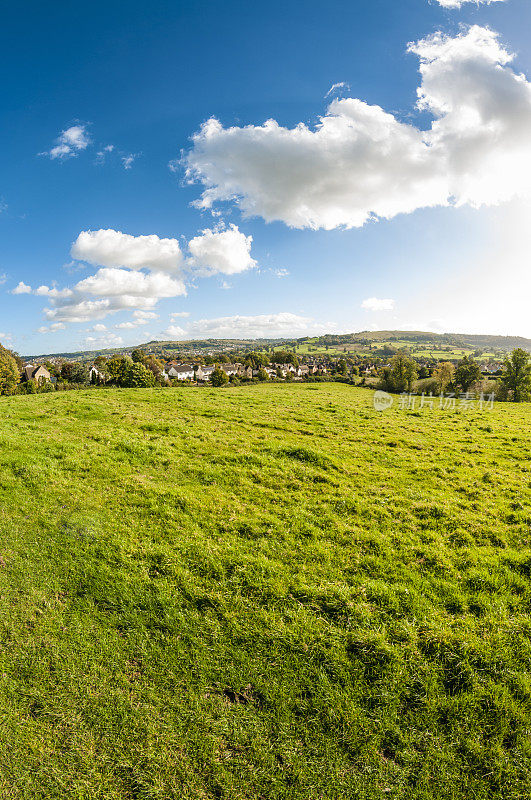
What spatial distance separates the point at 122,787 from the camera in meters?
4.10

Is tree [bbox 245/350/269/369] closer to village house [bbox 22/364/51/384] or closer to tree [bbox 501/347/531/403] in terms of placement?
village house [bbox 22/364/51/384]

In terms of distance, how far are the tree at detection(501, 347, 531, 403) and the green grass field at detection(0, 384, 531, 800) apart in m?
50.5

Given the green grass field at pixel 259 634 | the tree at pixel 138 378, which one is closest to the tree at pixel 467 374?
the tree at pixel 138 378

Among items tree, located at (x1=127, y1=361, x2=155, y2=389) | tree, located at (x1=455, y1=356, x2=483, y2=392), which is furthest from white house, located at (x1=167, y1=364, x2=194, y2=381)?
tree, located at (x1=455, y1=356, x2=483, y2=392)

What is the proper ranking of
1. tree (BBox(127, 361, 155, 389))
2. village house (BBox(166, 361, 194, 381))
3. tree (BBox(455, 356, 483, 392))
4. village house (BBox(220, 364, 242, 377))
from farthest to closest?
village house (BBox(220, 364, 242, 377)), village house (BBox(166, 361, 194, 381)), tree (BBox(455, 356, 483, 392)), tree (BBox(127, 361, 155, 389))

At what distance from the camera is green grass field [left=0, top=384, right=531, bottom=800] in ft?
14.0

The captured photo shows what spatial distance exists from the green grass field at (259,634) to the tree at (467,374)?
6203 centimetres

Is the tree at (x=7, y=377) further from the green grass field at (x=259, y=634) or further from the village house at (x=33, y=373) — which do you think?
the green grass field at (x=259, y=634)

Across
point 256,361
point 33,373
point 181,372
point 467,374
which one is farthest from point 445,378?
point 33,373

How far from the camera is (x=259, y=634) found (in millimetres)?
5871

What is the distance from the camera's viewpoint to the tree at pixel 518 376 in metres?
50.4

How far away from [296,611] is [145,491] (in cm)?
631

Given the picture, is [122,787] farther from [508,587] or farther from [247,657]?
[508,587]

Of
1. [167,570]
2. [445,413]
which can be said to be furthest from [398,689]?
[445,413]
